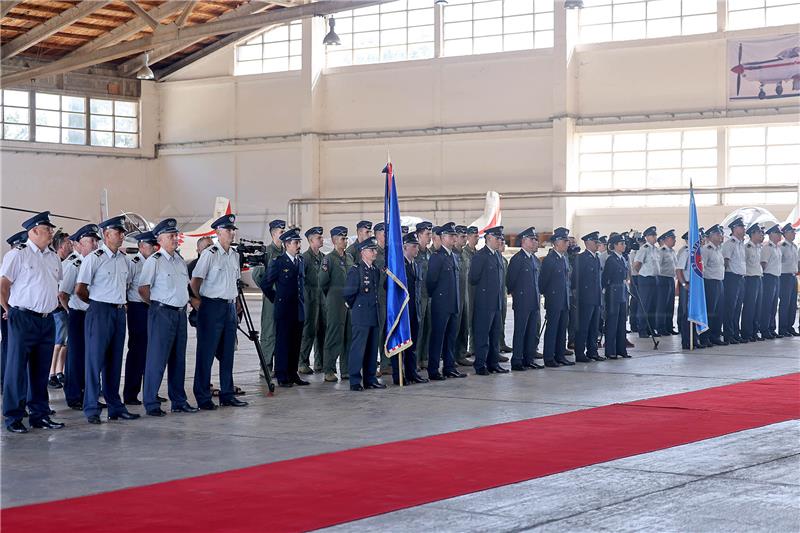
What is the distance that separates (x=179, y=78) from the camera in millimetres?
34062

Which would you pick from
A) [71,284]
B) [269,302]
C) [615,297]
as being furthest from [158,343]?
[615,297]

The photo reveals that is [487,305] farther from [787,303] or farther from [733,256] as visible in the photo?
[787,303]

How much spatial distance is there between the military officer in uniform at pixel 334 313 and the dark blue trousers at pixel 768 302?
24.6ft

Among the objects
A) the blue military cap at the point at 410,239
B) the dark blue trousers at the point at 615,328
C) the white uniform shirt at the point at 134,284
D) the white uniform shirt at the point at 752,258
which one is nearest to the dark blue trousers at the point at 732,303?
the white uniform shirt at the point at 752,258

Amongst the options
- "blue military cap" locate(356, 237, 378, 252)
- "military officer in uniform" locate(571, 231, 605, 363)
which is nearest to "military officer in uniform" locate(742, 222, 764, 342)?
"military officer in uniform" locate(571, 231, 605, 363)

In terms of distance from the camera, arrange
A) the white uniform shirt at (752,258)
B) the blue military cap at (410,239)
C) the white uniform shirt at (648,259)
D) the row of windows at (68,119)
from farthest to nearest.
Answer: the row of windows at (68,119) → the white uniform shirt at (648,259) → the white uniform shirt at (752,258) → the blue military cap at (410,239)

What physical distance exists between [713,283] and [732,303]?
0.62 meters

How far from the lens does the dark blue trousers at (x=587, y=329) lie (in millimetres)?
12156

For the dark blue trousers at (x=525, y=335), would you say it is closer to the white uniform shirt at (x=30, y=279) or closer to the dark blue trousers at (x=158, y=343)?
the dark blue trousers at (x=158, y=343)

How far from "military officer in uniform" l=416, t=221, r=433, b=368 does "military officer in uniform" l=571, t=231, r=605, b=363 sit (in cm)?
195

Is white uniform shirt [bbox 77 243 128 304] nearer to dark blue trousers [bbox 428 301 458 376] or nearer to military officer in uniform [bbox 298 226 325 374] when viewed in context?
military officer in uniform [bbox 298 226 325 374]

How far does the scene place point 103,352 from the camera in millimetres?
7664

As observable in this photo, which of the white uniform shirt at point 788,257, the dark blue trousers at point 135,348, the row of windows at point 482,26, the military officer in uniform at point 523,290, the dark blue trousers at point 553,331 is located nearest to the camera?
the dark blue trousers at point 135,348

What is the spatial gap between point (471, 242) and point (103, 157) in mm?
23084
